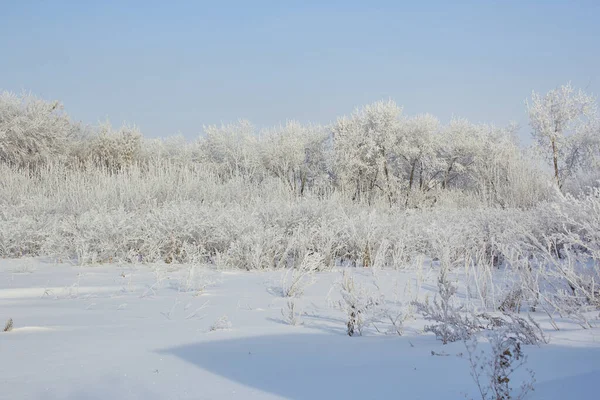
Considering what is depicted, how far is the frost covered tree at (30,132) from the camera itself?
2091 cm

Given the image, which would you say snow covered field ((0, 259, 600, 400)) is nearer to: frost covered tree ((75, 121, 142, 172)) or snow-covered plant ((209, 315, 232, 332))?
snow-covered plant ((209, 315, 232, 332))

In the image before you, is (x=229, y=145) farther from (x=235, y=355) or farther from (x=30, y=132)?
(x=235, y=355)

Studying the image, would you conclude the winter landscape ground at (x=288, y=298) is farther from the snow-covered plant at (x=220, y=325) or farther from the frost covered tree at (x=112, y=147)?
the frost covered tree at (x=112, y=147)

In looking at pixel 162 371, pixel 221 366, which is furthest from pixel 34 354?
pixel 221 366

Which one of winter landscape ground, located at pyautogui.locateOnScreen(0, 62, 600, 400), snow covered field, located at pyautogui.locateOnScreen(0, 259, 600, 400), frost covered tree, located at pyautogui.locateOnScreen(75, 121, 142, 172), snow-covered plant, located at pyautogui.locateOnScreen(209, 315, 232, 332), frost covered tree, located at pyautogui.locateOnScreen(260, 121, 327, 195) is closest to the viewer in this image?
snow covered field, located at pyautogui.locateOnScreen(0, 259, 600, 400)

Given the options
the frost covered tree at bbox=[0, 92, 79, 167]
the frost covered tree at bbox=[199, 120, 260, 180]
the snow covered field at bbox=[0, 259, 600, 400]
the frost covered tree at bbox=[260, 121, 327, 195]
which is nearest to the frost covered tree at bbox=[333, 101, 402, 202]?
the frost covered tree at bbox=[260, 121, 327, 195]

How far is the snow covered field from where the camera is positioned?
2.57m

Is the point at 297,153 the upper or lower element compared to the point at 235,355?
upper

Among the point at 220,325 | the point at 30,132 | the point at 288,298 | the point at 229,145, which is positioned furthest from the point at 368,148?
the point at 220,325

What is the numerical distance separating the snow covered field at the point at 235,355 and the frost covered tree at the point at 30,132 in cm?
1826

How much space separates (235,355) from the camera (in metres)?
3.16

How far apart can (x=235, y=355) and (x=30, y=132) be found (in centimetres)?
2173

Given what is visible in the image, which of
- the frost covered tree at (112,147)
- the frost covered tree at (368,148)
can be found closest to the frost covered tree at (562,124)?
the frost covered tree at (368,148)

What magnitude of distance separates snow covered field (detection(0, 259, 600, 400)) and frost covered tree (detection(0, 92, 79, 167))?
18.3m
